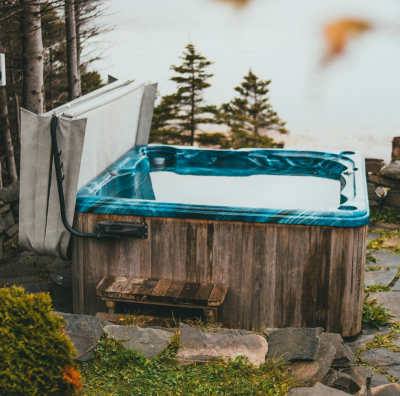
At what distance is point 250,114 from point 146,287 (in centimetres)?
955

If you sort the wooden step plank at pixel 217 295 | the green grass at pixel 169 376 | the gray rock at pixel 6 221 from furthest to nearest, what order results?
the gray rock at pixel 6 221 → the wooden step plank at pixel 217 295 → the green grass at pixel 169 376

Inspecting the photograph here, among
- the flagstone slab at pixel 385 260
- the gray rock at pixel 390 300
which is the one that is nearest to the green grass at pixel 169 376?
the gray rock at pixel 390 300

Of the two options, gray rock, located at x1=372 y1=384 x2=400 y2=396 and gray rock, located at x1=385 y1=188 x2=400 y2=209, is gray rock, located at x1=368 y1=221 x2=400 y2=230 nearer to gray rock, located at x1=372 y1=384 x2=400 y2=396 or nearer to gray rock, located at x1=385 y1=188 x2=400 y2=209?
gray rock, located at x1=385 y1=188 x2=400 y2=209

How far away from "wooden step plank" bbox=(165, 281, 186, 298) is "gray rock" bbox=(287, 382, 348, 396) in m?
1.09

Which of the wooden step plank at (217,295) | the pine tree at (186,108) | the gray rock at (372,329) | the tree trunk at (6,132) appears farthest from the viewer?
the pine tree at (186,108)

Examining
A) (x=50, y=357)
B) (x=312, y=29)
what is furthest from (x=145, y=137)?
(x=312, y=29)

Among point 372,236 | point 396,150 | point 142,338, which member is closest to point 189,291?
point 142,338

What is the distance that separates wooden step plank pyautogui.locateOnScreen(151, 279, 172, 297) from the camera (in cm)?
304

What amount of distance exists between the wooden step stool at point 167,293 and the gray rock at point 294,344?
1.75ft

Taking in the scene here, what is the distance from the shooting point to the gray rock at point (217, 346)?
2318mm

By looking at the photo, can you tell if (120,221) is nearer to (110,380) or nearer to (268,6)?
(110,380)

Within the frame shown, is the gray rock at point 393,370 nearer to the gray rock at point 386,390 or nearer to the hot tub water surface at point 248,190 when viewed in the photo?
the gray rock at point 386,390

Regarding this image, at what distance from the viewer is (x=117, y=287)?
314cm

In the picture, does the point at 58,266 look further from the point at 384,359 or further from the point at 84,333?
the point at 384,359
